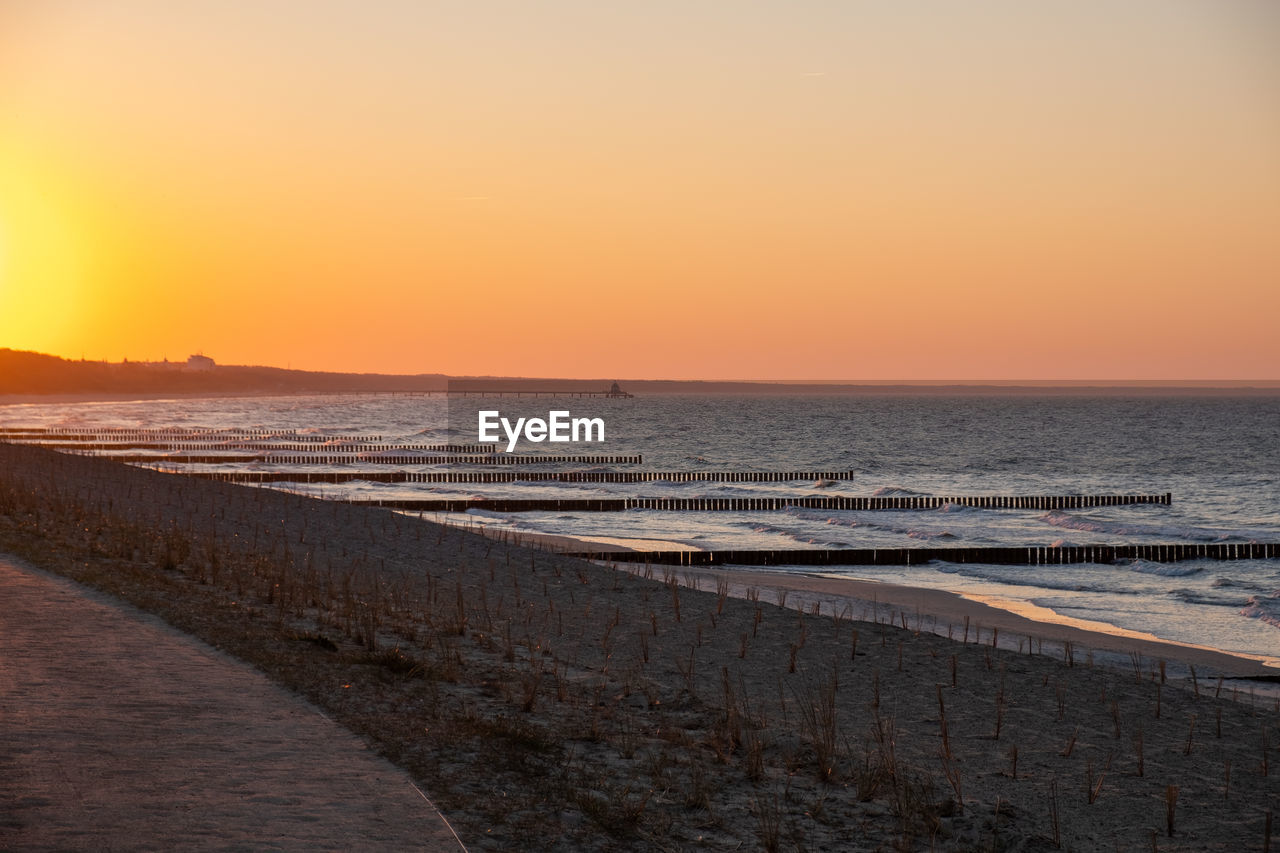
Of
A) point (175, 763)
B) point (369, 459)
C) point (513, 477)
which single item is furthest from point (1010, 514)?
point (175, 763)

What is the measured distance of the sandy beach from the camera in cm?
802

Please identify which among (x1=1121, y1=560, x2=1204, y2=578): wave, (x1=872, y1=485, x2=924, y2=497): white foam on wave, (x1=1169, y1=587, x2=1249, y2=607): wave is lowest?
(x1=872, y1=485, x2=924, y2=497): white foam on wave

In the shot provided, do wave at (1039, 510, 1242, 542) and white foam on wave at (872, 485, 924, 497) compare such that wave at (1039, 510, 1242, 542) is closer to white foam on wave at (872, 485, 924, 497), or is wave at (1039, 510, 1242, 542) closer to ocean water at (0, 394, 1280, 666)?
ocean water at (0, 394, 1280, 666)

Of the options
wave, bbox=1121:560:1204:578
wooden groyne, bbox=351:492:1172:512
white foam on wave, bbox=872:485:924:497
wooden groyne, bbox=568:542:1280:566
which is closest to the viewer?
wave, bbox=1121:560:1204:578

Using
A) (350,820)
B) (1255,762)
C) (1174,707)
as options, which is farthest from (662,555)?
(350,820)

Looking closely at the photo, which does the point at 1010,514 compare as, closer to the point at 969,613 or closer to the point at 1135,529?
the point at 1135,529

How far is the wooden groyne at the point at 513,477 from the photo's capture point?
51812 mm

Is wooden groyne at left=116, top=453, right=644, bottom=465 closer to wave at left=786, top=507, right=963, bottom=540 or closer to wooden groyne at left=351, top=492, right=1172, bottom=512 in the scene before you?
wooden groyne at left=351, top=492, right=1172, bottom=512

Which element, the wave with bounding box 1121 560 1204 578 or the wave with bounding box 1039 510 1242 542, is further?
the wave with bounding box 1039 510 1242 542

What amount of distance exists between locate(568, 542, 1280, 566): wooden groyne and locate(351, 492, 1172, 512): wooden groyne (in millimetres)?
13842

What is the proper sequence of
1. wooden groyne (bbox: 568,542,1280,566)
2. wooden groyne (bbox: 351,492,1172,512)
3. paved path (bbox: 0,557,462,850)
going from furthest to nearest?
1. wooden groyne (bbox: 351,492,1172,512)
2. wooden groyne (bbox: 568,542,1280,566)
3. paved path (bbox: 0,557,462,850)

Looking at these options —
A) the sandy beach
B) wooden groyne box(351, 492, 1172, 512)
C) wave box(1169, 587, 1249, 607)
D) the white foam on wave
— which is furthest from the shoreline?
the white foam on wave

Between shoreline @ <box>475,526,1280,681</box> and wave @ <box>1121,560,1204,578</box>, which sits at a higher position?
shoreline @ <box>475,526,1280,681</box>

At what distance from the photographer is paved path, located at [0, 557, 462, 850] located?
21.7 ft
